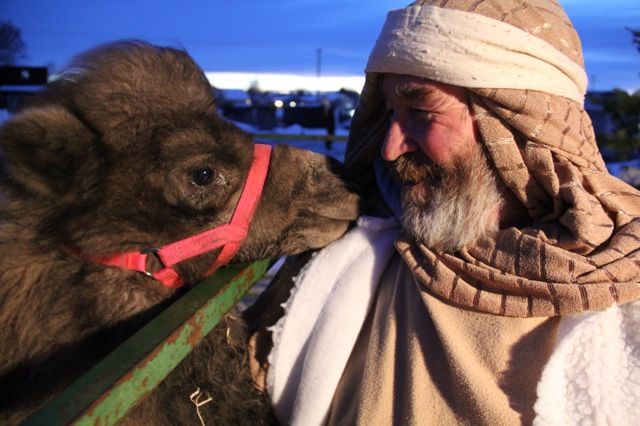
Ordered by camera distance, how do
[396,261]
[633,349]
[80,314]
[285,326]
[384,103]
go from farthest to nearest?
[384,103]
[396,261]
[285,326]
[80,314]
[633,349]

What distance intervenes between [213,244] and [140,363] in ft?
2.65

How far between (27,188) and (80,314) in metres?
0.42

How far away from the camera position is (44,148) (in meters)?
1.94

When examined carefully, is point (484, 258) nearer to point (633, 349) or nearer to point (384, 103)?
point (633, 349)

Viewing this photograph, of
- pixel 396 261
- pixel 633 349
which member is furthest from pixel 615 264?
pixel 396 261

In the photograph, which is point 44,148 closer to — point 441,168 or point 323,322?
point 323,322

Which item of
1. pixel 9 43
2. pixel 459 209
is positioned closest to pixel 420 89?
pixel 459 209

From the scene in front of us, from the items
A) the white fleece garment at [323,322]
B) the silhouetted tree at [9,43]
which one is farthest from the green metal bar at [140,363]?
the silhouetted tree at [9,43]

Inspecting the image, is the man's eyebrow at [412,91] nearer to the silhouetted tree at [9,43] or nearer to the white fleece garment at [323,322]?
the white fleece garment at [323,322]

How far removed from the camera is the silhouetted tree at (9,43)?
929 centimetres

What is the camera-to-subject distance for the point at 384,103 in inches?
101

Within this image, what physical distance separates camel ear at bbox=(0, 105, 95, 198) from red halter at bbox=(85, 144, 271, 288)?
277mm

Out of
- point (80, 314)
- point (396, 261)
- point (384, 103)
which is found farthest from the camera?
point (384, 103)

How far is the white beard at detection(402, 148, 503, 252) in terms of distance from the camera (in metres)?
2.11
